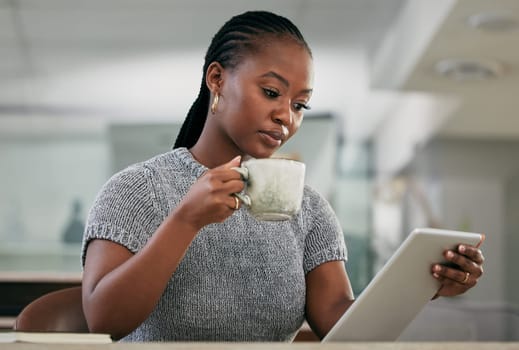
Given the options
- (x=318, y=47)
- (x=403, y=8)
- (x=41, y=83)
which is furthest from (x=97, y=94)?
(x=403, y=8)

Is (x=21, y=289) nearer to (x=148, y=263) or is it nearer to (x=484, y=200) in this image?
(x=148, y=263)

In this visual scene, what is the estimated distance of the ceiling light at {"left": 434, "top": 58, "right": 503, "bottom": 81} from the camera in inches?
196

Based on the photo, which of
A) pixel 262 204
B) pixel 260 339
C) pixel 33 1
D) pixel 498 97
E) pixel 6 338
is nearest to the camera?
pixel 6 338

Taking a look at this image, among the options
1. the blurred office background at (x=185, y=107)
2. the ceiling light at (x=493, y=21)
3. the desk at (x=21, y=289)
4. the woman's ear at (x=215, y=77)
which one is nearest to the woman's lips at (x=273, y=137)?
the woman's ear at (x=215, y=77)

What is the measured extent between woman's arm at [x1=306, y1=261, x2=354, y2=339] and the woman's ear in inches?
13.7

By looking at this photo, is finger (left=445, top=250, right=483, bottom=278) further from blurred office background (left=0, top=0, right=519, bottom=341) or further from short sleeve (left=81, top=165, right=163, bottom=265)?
blurred office background (left=0, top=0, right=519, bottom=341)

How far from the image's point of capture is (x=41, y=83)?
5.91 m

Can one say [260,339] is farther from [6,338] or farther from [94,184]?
[94,184]

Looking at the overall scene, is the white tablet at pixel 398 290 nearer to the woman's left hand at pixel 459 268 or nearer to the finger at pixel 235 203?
the woman's left hand at pixel 459 268

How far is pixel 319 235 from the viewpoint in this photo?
1.49m

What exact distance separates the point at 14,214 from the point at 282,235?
4.89 metres

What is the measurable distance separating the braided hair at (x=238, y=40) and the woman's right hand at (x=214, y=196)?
0.33m

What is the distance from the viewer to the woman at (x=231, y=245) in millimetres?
1206

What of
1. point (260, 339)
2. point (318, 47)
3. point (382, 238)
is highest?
point (260, 339)
